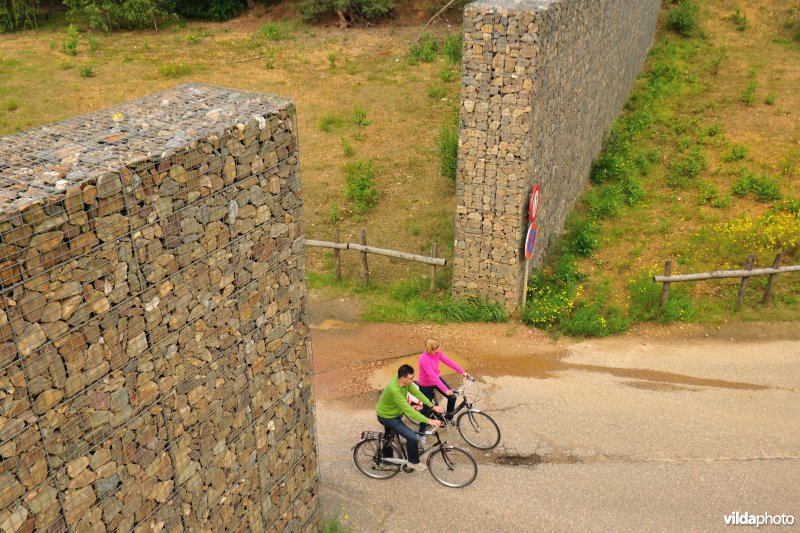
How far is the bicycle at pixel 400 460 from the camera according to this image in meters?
8.00

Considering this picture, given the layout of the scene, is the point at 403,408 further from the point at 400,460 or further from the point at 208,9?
the point at 208,9

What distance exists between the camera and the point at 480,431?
862 cm

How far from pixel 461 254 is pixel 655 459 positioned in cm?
462

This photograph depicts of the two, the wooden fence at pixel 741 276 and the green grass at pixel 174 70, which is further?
the green grass at pixel 174 70

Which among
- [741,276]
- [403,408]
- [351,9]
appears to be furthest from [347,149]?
[351,9]

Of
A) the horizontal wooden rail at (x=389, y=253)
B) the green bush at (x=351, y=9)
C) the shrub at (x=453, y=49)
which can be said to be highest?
the green bush at (x=351, y=9)

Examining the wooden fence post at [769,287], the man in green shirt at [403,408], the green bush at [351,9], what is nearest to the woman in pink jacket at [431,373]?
the man in green shirt at [403,408]

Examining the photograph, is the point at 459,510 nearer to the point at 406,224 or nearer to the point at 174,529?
the point at 174,529

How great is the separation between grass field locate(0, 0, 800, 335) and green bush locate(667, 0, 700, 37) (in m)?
0.19

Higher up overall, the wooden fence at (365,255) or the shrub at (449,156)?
the shrub at (449,156)

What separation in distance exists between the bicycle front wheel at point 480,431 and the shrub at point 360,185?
7.67 metres

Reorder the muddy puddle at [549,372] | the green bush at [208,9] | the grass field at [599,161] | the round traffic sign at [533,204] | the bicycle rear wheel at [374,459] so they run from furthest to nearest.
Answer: the green bush at [208,9] → the grass field at [599,161] → the round traffic sign at [533,204] → the muddy puddle at [549,372] → the bicycle rear wheel at [374,459]

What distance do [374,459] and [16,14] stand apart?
29.0 metres

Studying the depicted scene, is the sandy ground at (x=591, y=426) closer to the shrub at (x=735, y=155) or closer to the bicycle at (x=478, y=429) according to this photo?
the bicycle at (x=478, y=429)
